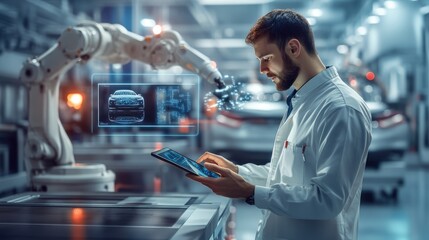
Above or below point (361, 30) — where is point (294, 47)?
below

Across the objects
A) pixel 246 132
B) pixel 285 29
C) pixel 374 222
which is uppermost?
pixel 285 29

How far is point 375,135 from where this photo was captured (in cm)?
559

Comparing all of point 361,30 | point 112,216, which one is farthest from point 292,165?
point 361,30

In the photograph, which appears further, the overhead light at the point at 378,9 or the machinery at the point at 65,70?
the overhead light at the point at 378,9

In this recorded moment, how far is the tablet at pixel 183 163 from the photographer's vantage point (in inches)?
68.7

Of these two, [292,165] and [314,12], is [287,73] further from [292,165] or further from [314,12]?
[314,12]

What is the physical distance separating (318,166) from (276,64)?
0.37 m

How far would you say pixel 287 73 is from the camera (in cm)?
182

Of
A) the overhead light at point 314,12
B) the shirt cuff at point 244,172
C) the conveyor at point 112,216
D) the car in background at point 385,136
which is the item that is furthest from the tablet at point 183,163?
the overhead light at point 314,12

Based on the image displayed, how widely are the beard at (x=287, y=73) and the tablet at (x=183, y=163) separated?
0.37 metres

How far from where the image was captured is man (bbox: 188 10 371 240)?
5.28ft

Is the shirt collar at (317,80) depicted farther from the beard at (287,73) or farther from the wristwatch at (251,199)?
the wristwatch at (251,199)

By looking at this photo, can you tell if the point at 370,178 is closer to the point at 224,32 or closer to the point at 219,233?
the point at 219,233

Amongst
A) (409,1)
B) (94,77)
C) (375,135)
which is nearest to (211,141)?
(375,135)
